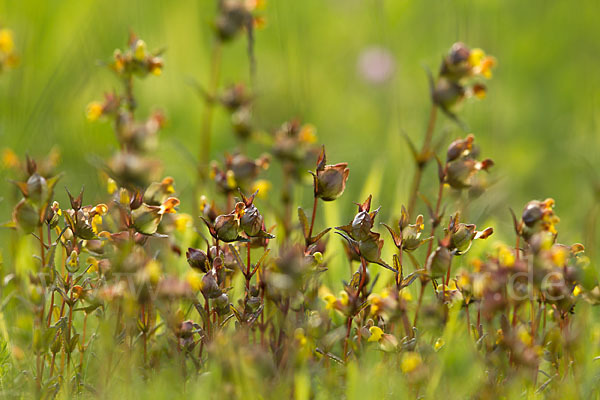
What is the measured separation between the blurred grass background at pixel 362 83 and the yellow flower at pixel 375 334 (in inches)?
33.8

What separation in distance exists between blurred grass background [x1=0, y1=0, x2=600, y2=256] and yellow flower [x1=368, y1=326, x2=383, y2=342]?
86 centimetres

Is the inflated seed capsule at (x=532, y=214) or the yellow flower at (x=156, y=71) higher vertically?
the yellow flower at (x=156, y=71)

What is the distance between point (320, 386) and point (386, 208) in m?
1.11

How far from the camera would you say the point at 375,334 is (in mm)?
969

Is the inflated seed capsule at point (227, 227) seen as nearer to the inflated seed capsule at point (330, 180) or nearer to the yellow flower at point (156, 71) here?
the inflated seed capsule at point (330, 180)

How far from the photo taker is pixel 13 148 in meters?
1.57

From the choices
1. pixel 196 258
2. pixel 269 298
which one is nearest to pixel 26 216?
pixel 196 258

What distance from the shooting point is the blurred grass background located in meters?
2.15

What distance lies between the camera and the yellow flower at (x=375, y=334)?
960mm

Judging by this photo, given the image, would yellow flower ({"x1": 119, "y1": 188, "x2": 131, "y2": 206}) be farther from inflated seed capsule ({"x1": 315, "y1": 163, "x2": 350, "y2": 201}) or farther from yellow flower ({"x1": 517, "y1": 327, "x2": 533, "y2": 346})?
yellow flower ({"x1": 517, "y1": 327, "x2": 533, "y2": 346})

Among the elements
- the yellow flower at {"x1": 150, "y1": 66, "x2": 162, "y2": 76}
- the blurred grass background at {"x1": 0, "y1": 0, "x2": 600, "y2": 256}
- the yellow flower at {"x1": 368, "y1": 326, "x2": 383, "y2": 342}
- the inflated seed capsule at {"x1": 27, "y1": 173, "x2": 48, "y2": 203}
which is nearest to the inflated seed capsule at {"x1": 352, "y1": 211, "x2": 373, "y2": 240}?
the yellow flower at {"x1": 368, "y1": 326, "x2": 383, "y2": 342}

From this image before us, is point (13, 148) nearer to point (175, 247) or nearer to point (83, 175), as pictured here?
point (83, 175)

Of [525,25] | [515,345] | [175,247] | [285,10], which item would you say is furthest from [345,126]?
[515,345]

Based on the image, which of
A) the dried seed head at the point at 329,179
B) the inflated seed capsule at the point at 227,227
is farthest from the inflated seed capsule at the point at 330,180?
the inflated seed capsule at the point at 227,227
